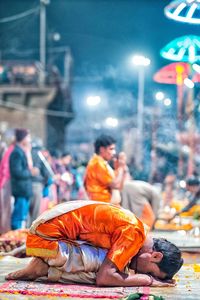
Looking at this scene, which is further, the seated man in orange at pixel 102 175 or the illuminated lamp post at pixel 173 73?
the illuminated lamp post at pixel 173 73

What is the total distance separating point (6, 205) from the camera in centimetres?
941

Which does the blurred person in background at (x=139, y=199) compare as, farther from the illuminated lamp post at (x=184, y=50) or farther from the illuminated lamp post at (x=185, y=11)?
the illuminated lamp post at (x=185, y=11)

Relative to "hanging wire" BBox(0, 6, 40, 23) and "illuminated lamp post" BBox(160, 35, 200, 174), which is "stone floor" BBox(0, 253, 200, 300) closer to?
"illuminated lamp post" BBox(160, 35, 200, 174)

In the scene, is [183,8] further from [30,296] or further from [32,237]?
[30,296]

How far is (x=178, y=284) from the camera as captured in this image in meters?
5.03

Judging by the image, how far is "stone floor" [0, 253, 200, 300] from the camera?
4.47 m

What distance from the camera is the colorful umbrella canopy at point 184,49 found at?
905 cm

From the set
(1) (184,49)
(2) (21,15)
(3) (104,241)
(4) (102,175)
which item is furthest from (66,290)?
(2) (21,15)

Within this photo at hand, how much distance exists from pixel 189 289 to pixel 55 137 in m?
29.5

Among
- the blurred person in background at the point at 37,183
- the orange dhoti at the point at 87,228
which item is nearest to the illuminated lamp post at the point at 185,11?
the orange dhoti at the point at 87,228

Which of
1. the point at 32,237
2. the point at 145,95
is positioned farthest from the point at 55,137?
the point at 32,237

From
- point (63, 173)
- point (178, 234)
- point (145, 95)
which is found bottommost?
point (178, 234)

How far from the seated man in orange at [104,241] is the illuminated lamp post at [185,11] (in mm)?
4206

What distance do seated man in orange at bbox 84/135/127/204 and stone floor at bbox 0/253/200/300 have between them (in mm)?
2471
